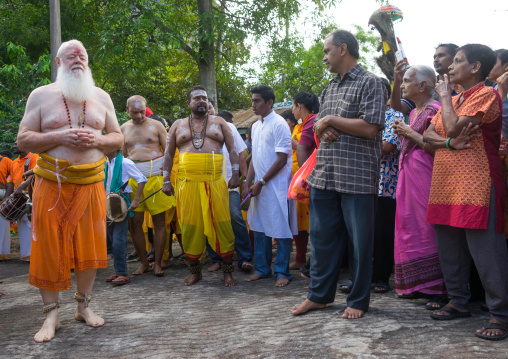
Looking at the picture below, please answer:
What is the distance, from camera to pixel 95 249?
4176 millimetres

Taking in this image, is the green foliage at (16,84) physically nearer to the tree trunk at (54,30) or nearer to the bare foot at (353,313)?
the tree trunk at (54,30)

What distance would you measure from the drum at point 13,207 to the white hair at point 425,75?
18.1ft

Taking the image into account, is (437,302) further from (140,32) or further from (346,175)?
(140,32)

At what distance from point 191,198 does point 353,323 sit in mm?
2574

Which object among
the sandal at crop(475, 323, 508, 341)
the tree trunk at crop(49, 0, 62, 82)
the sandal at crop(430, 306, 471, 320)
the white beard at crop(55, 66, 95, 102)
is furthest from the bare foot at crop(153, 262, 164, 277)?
the tree trunk at crop(49, 0, 62, 82)

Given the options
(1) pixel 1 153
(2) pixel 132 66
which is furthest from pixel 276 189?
(2) pixel 132 66

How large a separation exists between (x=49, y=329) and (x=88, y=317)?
14.6 inches

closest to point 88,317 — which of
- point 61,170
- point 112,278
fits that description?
point 61,170

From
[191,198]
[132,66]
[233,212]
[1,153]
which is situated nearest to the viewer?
[191,198]

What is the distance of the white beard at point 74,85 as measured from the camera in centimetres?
412

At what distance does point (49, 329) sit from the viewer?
3941mm

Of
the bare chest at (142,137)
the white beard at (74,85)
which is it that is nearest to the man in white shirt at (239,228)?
the bare chest at (142,137)

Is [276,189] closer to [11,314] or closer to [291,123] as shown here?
[291,123]

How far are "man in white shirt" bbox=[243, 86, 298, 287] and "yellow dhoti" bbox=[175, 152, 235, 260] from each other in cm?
43
